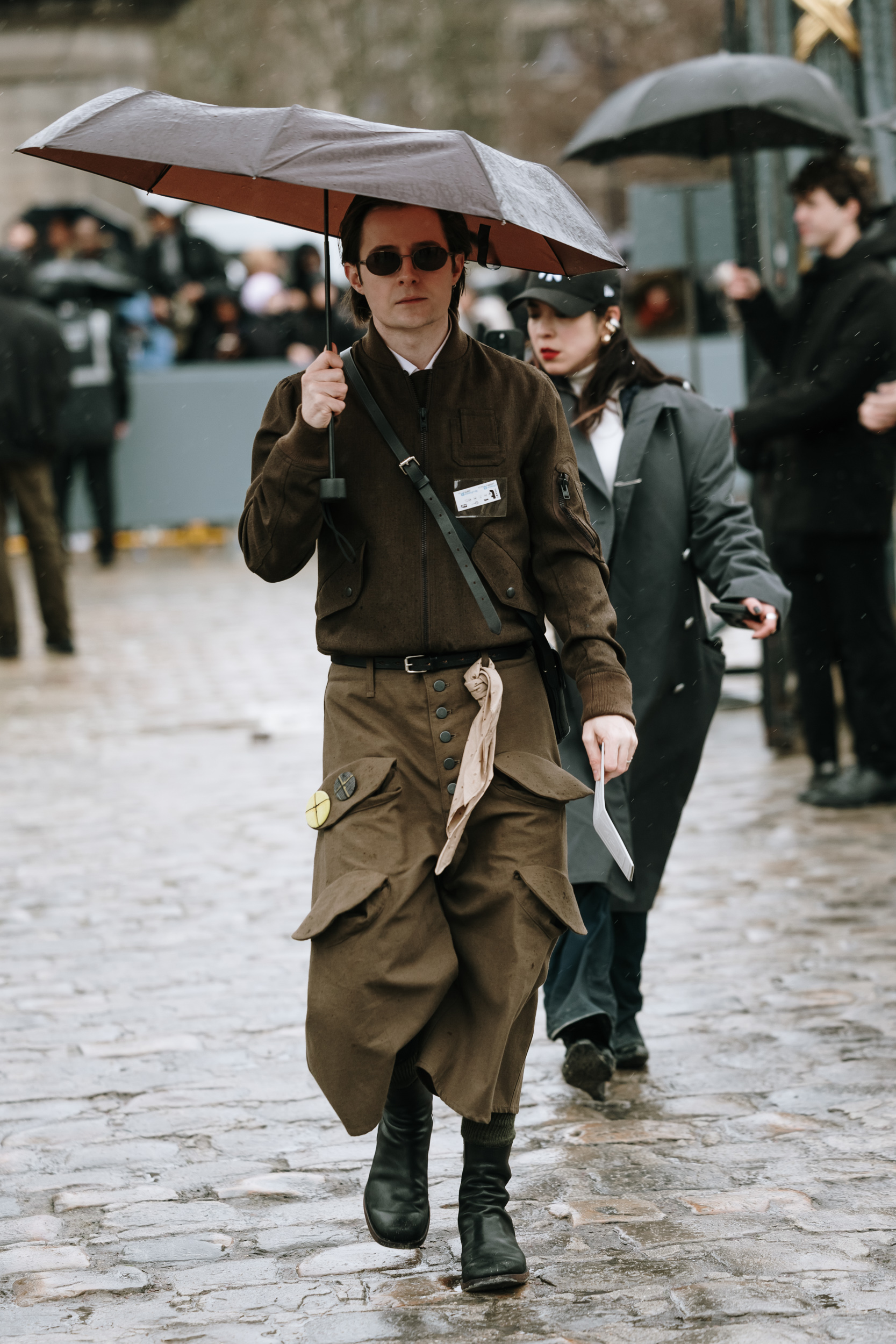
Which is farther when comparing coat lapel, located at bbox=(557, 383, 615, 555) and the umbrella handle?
coat lapel, located at bbox=(557, 383, 615, 555)

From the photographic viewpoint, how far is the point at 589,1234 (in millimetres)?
3887

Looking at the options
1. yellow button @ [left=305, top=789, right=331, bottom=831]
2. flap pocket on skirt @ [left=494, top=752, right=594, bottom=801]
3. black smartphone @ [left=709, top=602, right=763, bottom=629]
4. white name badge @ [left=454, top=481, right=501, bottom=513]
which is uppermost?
white name badge @ [left=454, top=481, right=501, bottom=513]

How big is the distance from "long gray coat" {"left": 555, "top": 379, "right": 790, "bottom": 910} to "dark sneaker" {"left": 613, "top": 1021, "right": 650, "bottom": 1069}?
0.35 metres

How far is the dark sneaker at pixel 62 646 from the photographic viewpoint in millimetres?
12758

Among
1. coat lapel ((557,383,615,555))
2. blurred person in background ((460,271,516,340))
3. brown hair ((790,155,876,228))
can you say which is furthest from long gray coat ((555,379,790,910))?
blurred person in background ((460,271,516,340))

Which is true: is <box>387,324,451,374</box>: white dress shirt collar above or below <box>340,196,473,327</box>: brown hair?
below

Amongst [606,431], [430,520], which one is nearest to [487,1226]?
[430,520]

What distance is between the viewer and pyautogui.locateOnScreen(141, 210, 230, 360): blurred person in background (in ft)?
63.2

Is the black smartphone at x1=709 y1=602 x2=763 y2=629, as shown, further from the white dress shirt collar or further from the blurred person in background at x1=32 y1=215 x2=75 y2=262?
the blurred person in background at x1=32 y1=215 x2=75 y2=262

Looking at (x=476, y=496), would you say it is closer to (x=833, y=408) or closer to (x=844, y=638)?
(x=833, y=408)

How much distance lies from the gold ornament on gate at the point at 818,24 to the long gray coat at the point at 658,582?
4850 millimetres

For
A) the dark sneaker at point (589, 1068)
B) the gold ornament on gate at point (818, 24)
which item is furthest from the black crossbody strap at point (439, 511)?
the gold ornament on gate at point (818, 24)

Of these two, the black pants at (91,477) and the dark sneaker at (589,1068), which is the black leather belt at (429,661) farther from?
the black pants at (91,477)

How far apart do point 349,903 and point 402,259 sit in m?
1.18
